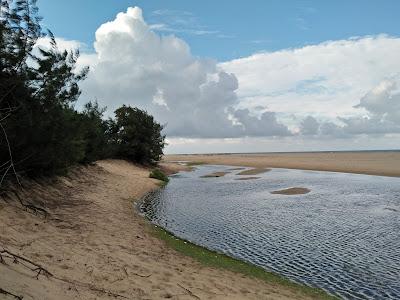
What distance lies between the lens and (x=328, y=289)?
13.5m

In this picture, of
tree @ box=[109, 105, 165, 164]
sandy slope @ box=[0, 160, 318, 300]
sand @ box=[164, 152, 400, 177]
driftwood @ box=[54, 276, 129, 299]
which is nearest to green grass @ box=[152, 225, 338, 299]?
sandy slope @ box=[0, 160, 318, 300]

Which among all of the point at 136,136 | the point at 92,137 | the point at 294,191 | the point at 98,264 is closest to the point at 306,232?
the point at 98,264

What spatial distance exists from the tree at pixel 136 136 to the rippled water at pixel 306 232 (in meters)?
29.2

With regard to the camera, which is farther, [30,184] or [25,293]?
[30,184]

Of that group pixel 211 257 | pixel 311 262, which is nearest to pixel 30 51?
pixel 211 257

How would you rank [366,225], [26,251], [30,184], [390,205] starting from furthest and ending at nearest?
[390,205] < [366,225] < [30,184] < [26,251]

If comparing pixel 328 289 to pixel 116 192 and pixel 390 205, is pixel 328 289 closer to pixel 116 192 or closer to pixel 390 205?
pixel 390 205

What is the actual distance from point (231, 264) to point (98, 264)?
17.6 ft

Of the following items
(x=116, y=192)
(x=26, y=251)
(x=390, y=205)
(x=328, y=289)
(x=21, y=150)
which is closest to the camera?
(x=26, y=251)

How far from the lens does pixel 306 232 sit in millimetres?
21469

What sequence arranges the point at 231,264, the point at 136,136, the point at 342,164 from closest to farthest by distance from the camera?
1. the point at 231,264
2. the point at 136,136
3. the point at 342,164

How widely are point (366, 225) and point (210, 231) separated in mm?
9167

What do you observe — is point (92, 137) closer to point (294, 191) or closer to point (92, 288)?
point (294, 191)

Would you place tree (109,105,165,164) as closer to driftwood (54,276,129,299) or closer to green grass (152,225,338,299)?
green grass (152,225,338,299)
